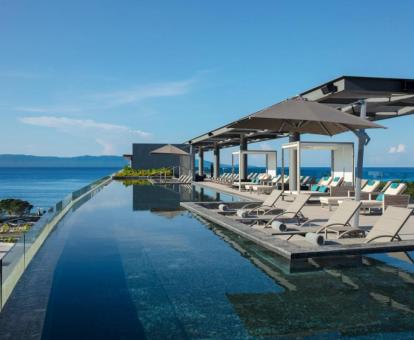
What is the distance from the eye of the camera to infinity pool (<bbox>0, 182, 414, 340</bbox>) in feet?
11.5

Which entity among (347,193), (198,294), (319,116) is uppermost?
(319,116)

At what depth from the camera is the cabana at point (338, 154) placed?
14.7m

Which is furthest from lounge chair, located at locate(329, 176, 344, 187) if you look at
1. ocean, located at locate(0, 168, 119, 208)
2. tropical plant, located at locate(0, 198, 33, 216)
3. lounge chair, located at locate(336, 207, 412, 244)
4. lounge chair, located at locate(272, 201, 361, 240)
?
ocean, located at locate(0, 168, 119, 208)

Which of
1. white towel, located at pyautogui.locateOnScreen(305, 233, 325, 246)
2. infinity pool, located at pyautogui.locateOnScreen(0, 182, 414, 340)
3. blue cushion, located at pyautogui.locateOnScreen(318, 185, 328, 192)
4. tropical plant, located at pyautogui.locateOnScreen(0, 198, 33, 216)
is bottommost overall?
tropical plant, located at pyautogui.locateOnScreen(0, 198, 33, 216)

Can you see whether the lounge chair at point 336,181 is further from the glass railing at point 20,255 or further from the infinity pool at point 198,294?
the glass railing at point 20,255

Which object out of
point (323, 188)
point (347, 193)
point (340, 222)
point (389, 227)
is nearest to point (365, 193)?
point (347, 193)

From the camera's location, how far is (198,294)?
14.4 ft

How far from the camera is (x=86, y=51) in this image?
15453 mm

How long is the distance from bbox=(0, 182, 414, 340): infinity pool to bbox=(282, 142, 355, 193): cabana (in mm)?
8138

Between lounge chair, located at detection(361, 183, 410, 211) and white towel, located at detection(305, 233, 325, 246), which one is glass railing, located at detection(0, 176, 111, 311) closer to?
white towel, located at detection(305, 233, 325, 246)

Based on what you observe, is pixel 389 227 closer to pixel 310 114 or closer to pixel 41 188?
pixel 310 114

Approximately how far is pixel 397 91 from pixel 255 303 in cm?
739

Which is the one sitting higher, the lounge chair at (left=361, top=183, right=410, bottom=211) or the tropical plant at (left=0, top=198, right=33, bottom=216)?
the lounge chair at (left=361, top=183, right=410, bottom=211)

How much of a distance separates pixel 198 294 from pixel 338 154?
1246 centimetres
